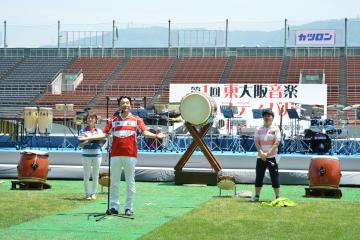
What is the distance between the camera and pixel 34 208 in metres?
13.7

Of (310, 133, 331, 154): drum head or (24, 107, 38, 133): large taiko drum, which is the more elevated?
(24, 107, 38, 133): large taiko drum

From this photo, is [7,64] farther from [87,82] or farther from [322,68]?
[322,68]

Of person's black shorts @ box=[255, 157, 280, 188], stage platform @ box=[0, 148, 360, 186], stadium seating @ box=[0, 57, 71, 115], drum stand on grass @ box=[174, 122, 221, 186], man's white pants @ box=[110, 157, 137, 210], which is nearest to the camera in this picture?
man's white pants @ box=[110, 157, 137, 210]

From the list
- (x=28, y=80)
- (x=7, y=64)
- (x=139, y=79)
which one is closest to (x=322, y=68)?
(x=139, y=79)

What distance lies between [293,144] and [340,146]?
165 centimetres

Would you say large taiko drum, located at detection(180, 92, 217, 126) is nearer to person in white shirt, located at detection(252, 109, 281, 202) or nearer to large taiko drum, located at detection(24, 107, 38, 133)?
person in white shirt, located at detection(252, 109, 281, 202)

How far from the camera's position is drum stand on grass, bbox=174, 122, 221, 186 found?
18.9 m

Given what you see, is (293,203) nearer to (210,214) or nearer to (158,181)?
(210,214)

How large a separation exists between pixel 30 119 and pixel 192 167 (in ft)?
42.1

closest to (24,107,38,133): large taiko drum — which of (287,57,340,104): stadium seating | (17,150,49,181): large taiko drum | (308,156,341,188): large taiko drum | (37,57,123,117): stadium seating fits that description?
(37,57,123,117): stadium seating

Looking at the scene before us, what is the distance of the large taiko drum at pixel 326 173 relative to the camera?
16.1 meters

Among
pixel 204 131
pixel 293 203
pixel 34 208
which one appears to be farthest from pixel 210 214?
pixel 204 131

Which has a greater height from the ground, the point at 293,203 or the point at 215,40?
the point at 215,40

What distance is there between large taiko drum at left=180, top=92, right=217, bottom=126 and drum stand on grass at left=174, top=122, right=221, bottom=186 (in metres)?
0.22
